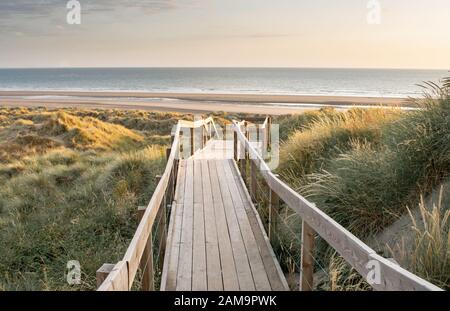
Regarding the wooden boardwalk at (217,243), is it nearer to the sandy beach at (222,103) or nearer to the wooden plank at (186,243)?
the wooden plank at (186,243)

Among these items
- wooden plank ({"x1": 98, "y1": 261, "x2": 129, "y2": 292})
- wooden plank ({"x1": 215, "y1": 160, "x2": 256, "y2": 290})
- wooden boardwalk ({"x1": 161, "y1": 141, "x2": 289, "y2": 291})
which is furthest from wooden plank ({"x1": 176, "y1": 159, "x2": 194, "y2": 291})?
wooden plank ({"x1": 98, "y1": 261, "x2": 129, "y2": 292})

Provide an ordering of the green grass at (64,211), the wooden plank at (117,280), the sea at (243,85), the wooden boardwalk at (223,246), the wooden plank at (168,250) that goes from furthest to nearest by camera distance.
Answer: the sea at (243,85) < the green grass at (64,211) < the wooden plank at (168,250) < the wooden boardwalk at (223,246) < the wooden plank at (117,280)

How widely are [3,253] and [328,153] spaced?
5.87 m

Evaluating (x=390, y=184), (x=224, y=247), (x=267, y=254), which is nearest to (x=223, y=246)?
(x=224, y=247)

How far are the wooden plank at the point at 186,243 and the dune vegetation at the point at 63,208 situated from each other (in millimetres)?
1186

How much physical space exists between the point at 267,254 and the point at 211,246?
71 centimetres

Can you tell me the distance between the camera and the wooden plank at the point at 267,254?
418 centimetres

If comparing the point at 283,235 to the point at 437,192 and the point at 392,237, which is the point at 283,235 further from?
the point at 437,192

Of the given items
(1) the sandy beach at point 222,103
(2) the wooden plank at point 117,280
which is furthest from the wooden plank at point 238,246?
(1) the sandy beach at point 222,103

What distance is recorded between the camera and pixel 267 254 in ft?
16.1

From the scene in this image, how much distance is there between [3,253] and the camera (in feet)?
23.2

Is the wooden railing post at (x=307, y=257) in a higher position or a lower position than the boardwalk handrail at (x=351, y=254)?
lower
